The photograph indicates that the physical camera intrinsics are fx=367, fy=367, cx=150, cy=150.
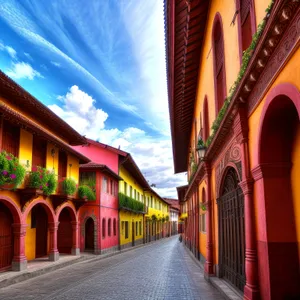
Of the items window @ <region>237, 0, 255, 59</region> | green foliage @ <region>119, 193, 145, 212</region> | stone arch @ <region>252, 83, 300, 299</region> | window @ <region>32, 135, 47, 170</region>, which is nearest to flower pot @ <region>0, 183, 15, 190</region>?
window @ <region>32, 135, 47, 170</region>

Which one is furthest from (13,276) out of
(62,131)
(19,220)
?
(62,131)

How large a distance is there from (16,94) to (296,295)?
12.5 meters

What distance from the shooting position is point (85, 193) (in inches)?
842

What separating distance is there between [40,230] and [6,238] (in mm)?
4868

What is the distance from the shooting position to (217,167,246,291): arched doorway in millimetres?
8258

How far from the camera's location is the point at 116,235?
2856 cm

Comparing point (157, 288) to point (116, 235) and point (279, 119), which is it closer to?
point (279, 119)

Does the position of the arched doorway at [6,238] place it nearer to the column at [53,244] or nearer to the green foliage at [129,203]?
the column at [53,244]

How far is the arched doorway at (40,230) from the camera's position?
19.2 metres

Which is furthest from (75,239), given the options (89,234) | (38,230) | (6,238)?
(6,238)

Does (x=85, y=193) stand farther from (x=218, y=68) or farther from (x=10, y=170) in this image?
(x=218, y=68)

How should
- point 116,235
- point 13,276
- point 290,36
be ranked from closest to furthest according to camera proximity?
point 290,36, point 13,276, point 116,235

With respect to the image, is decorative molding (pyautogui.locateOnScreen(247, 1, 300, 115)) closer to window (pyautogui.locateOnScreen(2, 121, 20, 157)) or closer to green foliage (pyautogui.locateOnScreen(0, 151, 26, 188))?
green foliage (pyautogui.locateOnScreen(0, 151, 26, 188))

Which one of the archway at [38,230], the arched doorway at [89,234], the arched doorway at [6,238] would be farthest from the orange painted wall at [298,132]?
the arched doorway at [89,234]
